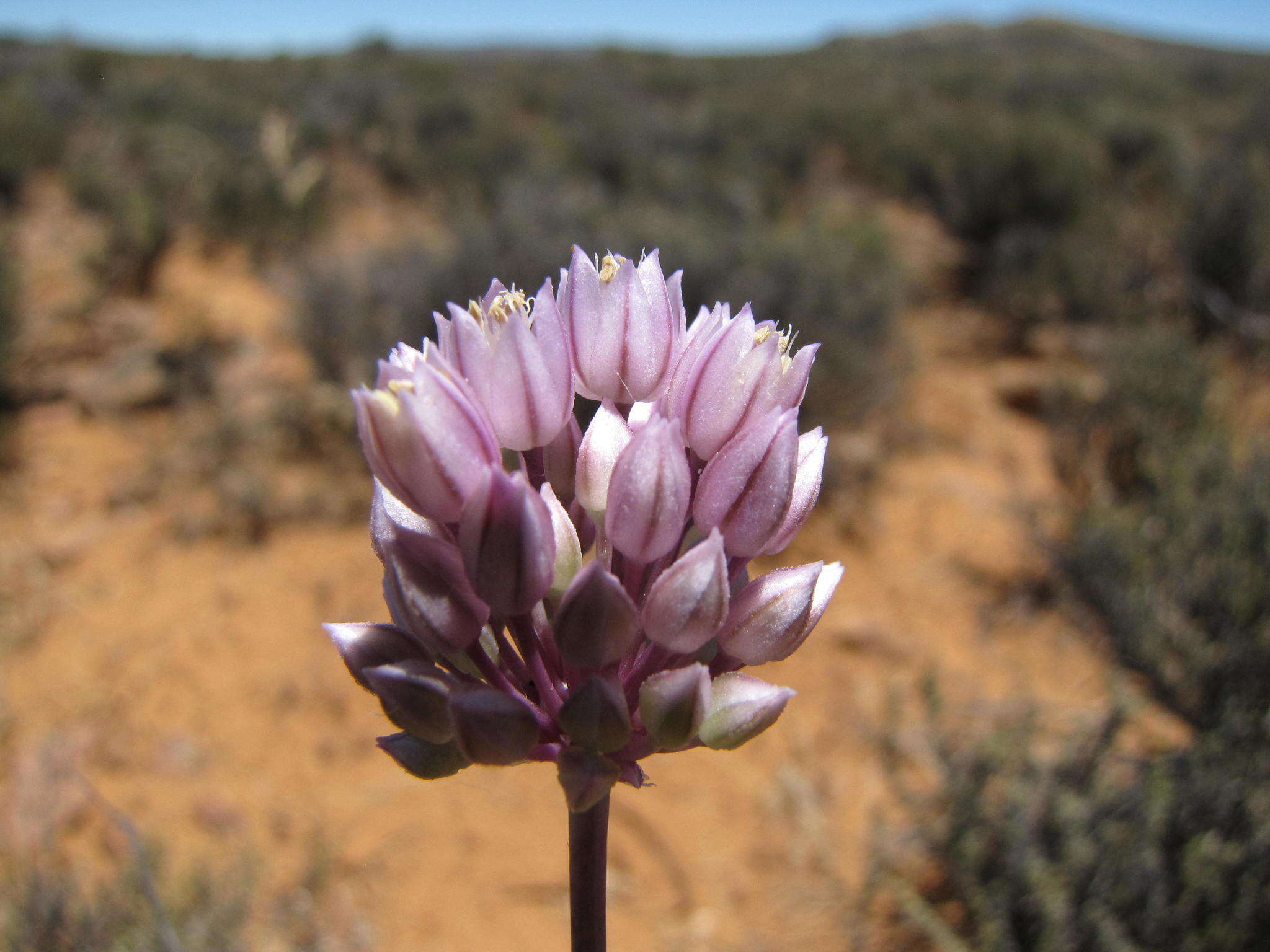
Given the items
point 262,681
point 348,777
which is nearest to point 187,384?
point 262,681

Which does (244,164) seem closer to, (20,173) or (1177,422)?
(20,173)

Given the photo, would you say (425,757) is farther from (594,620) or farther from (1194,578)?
(1194,578)

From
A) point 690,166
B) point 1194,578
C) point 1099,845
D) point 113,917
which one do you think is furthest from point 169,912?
point 690,166

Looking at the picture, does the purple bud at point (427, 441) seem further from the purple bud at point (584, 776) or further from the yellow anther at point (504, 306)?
the purple bud at point (584, 776)

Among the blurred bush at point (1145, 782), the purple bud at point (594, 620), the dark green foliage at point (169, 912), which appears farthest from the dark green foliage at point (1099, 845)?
the purple bud at point (594, 620)

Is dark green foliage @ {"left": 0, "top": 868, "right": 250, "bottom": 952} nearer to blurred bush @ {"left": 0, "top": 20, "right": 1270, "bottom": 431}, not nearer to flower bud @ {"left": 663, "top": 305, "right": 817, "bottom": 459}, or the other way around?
flower bud @ {"left": 663, "top": 305, "right": 817, "bottom": 459}

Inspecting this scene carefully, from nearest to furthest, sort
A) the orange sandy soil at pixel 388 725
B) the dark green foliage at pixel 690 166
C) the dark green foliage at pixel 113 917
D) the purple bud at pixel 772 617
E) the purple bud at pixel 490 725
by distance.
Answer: the purple bud at pixel 490 725
the purple bud at pixel 772 617
the dark green foliage at pixel 113 917
the orange sandy soil at pixel 388 725
the dark green foliage at pixel 690 166
